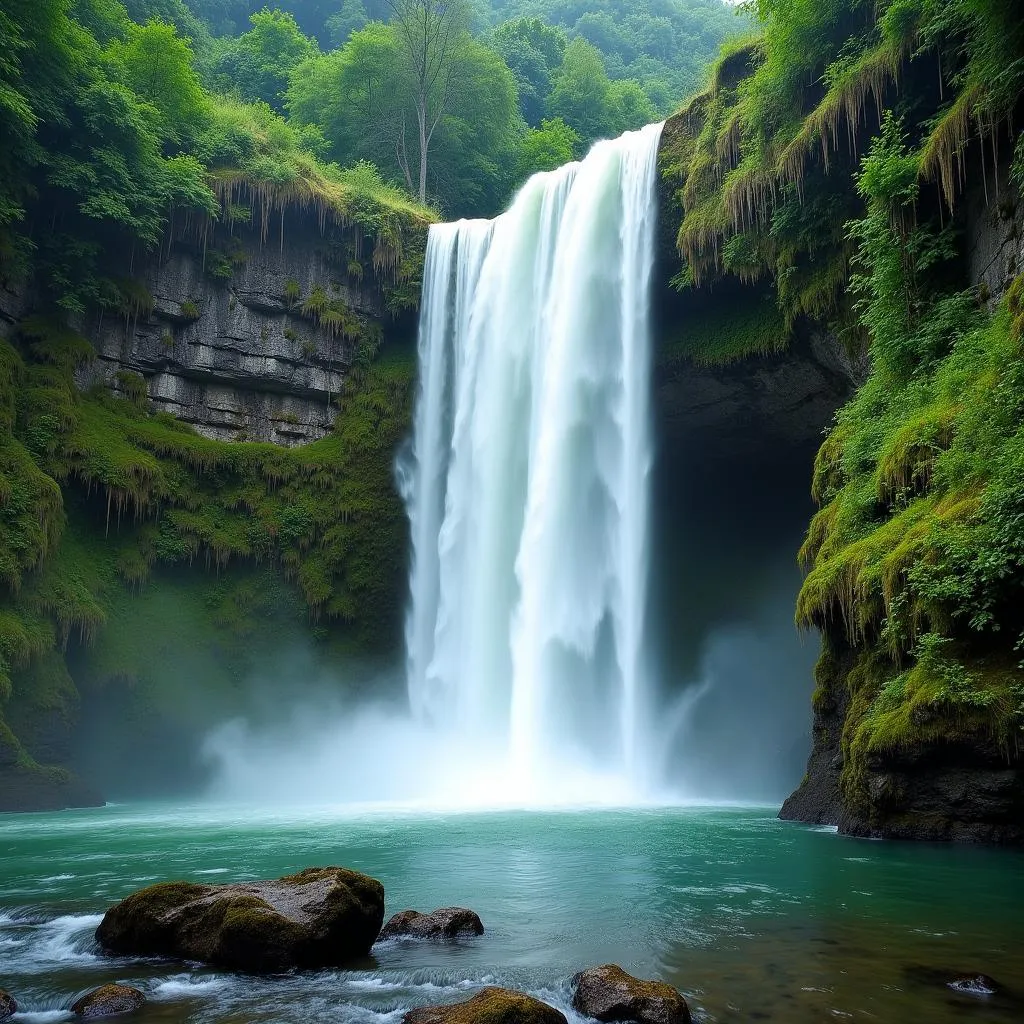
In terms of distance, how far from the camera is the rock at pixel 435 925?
5.48m

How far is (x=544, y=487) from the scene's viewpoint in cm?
1992

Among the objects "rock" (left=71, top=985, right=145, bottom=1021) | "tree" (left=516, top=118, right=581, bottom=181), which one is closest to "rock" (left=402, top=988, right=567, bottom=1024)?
"rock" (left=71, top=985, right=145, bottom=1021)

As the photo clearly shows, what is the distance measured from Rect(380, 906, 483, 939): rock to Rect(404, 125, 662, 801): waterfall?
11.1m

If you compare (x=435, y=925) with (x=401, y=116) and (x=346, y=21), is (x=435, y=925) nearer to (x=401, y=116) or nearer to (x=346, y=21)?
(x=401, y=116)

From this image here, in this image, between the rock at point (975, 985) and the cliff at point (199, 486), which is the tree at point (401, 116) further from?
the rock at point (975, 985)

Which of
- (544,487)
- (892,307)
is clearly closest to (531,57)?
(544,487)

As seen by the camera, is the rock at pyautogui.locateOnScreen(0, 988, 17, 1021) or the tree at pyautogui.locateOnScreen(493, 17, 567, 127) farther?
the tree at pyautogui.locateOnScreen(493, 17, 567, 127)

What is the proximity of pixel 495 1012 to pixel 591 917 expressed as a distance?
8.48 feet

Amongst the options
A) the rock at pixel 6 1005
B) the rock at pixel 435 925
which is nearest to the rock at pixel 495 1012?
the rock at pixel 435 925

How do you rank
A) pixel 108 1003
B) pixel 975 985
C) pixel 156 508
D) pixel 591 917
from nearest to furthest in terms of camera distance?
pixel 108 1003 < pixel 975 985 < pixel 591 917 < pixel 156 508

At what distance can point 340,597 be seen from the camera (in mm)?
22297

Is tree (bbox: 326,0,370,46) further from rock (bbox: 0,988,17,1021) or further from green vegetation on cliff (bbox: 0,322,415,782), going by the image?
rock (bbox: 0,988,17,1021)

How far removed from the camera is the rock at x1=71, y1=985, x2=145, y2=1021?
407 centimetres

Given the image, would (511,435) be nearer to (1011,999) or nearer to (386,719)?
(386,719)
